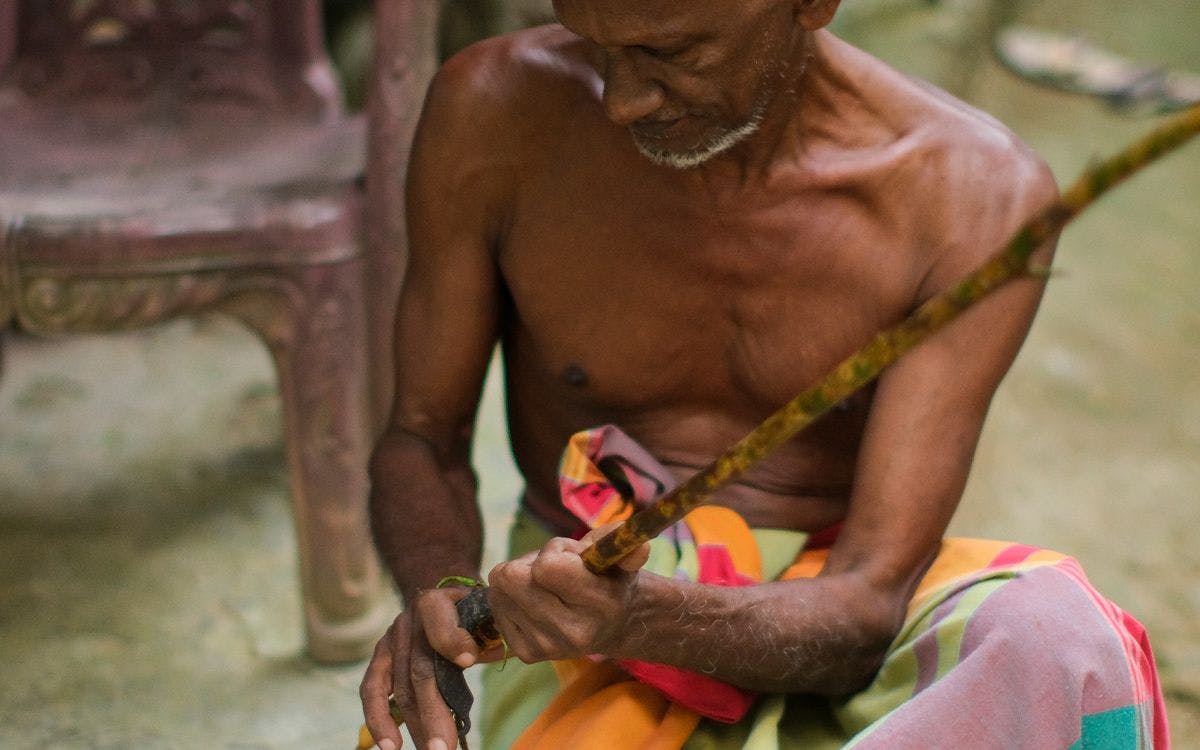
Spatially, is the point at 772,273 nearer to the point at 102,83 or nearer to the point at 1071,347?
the point at 102,83

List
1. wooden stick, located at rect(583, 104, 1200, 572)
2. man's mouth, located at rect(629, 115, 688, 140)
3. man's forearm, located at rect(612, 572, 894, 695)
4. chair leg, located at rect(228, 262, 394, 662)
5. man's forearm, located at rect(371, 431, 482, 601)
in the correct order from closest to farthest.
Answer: wooden stick, located at rect(583, 104, 1200, 572) < man's forearm, located at rect(612, 572, 894, 695) < man's mouth, located at rect(629, 115, 688, 140) < man's forearm, located at rect(371, 431, 482, 601) < chair leg, located at rect(228, 262, 394, 662)

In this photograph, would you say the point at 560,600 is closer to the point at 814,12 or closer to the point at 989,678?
the point at 989,678

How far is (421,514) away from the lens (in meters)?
1.56

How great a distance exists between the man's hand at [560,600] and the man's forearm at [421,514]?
0.29m

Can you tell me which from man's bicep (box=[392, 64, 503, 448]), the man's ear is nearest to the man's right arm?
man's bicep (box=[392, 64, 503, 448])

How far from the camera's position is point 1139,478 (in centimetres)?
298

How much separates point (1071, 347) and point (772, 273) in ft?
7.32

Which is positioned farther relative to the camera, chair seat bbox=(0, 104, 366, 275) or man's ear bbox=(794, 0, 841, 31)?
chair seat bbox=(0, 104, 366, 275)

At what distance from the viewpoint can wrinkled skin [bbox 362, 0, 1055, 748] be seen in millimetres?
1341

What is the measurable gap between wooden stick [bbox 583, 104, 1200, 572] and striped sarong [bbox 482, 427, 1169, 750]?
0.94 feet

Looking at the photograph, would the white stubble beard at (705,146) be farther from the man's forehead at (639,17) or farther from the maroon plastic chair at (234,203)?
the maroon plastic chair at (234,203)

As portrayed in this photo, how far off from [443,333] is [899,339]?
81 cm

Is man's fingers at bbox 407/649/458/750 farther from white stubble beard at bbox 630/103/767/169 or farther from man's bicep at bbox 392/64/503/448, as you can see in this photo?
white stubble beard at bbox 630/103/767/169

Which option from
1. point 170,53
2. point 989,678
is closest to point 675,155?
point 989,678
